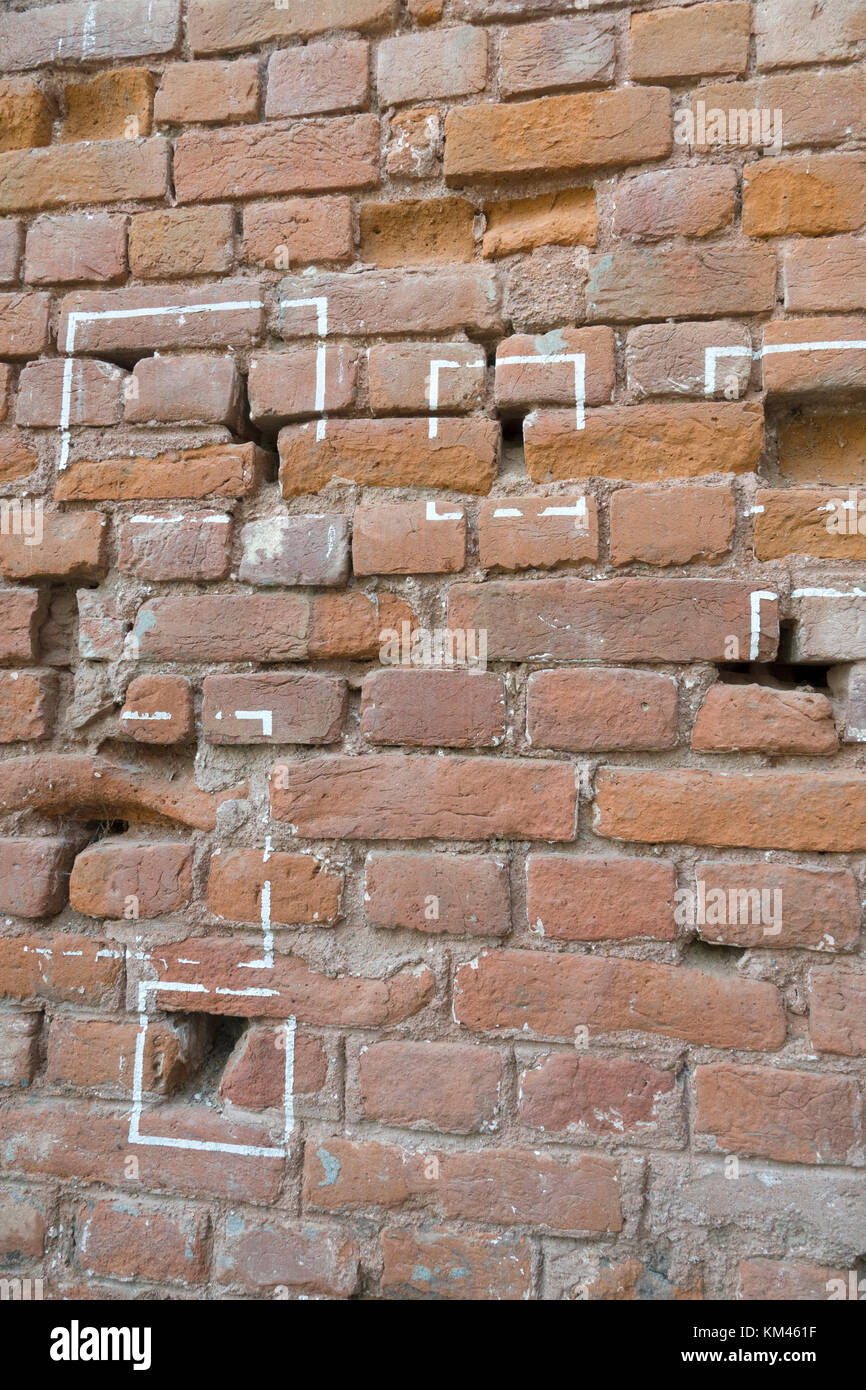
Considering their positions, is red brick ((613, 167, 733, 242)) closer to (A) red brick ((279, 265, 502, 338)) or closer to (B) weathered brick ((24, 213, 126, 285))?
(A) red brick ((279, 265, 502, 338))

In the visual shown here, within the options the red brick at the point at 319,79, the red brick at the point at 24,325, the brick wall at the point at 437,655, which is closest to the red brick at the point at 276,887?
the brick wall at the point at 437,655

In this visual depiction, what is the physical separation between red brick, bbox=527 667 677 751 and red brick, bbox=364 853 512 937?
0.69ft

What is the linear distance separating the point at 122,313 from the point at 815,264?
1.08 m

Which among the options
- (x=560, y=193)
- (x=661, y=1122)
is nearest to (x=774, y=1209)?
(x=661, y=1122)

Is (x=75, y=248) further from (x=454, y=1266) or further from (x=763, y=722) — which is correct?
(x=454, y=1266)

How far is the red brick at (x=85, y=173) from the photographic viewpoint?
4.58ft

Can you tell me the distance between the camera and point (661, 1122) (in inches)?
46.3

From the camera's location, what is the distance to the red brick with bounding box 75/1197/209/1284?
1260 millimetres

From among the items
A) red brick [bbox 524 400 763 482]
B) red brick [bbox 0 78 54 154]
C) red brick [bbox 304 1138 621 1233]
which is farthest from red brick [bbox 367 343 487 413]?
red brick [bbox 304 1138 621 1233]

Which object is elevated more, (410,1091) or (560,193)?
(560,193)

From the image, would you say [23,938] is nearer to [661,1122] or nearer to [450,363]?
[661,1122]

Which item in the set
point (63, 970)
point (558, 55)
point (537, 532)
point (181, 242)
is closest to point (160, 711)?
point (63, 970)

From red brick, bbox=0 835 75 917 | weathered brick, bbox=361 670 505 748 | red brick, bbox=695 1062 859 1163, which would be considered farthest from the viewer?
red brick, bbox=0 835 75 917
